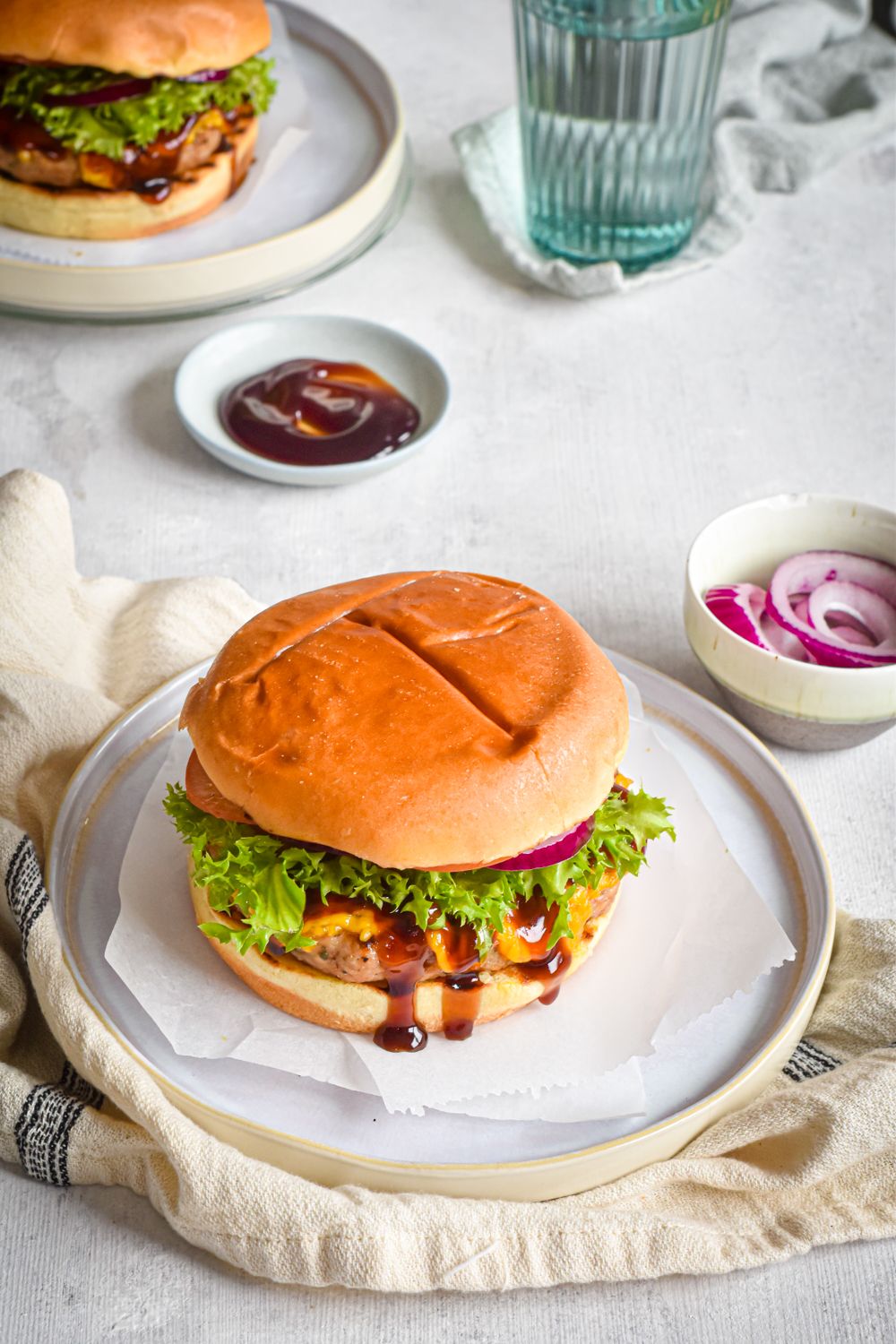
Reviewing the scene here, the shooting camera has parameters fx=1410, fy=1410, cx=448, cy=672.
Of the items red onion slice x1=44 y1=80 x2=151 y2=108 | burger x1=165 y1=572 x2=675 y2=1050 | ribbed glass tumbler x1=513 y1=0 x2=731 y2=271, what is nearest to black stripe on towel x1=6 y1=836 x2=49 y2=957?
burger x1=165 y1=572 x2=675 y2=1050

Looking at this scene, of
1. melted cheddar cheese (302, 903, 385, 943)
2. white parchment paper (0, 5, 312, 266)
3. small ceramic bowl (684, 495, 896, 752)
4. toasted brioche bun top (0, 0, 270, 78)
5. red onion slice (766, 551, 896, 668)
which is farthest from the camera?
white parchment paper (0, 5, 312, 266)

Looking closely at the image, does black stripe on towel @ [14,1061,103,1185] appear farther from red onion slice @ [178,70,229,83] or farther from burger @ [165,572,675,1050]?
red onion slice @ [178,70,229,83]

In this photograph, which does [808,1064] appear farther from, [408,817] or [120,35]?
[120,35]

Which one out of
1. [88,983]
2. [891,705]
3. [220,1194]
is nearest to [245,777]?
[88,983]

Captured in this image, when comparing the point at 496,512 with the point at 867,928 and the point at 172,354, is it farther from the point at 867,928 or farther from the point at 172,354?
the point at 867,928

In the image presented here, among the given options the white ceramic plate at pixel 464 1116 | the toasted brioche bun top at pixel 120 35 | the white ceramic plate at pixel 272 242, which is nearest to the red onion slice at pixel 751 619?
the white ceramic plate at pixel 464 1116

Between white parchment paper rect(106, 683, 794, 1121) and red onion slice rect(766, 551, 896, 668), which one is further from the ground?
red onion slice rect(766, 551, 896, 668)

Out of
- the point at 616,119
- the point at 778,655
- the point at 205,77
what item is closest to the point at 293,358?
the point at 205,77

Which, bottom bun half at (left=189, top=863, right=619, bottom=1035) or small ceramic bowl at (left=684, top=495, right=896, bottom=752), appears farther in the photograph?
small ceramic bowl at (left=684, top=495, right=896, bottom=752)
